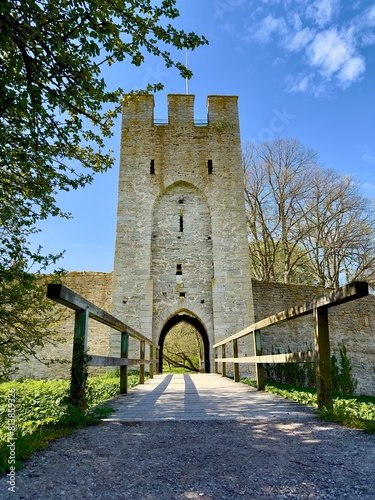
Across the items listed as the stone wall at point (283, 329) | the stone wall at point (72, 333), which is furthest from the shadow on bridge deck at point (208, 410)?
the stone wall at point (72, 333)

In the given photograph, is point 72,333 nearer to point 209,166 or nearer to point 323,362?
point 209,166

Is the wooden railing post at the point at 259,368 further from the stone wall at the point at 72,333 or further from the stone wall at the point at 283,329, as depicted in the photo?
the stone wall at the point at 72,333

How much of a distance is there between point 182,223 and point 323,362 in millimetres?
10564

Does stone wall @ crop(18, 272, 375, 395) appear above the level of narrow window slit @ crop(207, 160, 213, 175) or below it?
below

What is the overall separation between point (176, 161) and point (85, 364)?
1160 centimetres

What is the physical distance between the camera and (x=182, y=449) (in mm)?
1825

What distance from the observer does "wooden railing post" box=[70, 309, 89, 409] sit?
8.96 ft

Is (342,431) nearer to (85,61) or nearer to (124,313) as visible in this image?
(85,61)

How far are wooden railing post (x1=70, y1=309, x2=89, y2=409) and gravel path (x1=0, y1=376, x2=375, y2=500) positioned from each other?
1.38ft

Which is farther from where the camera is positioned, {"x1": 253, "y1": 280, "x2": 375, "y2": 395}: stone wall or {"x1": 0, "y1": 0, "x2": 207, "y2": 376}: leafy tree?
{"x1": 253, "y1": 280, "x2": 375, "y2": 395}: stone wall

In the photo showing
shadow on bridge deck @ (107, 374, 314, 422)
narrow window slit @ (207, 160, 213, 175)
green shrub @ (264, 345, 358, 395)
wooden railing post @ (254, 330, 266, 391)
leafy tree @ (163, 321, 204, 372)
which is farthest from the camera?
leafy tree @ (163, 321, 204, 372)

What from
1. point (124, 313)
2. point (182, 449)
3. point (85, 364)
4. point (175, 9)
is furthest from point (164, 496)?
point (124, 313)

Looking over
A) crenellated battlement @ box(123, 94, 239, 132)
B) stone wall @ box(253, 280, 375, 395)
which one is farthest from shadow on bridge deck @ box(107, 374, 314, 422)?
crenellated battlement @ box(123, 94, 239, 132)

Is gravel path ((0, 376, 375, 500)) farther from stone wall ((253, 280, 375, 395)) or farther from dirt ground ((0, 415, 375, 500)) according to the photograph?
stone wall ((253, 280, 375, 395))
